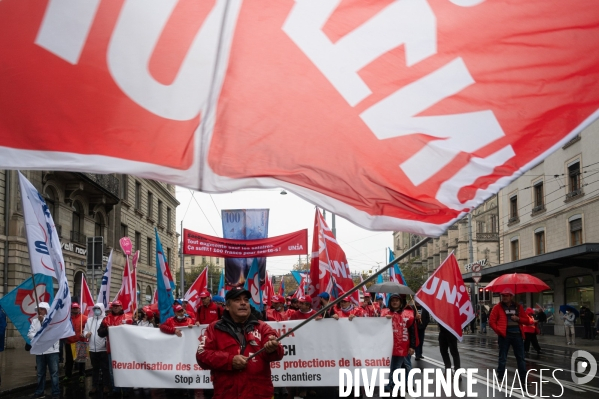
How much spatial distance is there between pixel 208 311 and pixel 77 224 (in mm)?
24106

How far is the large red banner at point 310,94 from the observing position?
3070mm

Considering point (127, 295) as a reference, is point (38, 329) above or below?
below

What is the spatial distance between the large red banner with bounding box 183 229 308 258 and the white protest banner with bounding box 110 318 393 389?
3278 mm

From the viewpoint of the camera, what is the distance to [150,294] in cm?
5050

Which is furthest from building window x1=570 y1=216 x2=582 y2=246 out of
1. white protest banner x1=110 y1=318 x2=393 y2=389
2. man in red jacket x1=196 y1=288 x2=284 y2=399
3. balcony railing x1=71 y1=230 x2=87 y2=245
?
man in red jacket x1=196 y1=288 x2=284 y2=399

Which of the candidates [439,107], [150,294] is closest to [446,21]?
[439,107]

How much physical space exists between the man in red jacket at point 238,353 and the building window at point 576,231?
3319 centimetres

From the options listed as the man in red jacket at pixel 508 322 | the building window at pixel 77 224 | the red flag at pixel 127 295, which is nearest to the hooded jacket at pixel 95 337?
the red flag at pixel 127 295

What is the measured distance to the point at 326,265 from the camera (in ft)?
45.0

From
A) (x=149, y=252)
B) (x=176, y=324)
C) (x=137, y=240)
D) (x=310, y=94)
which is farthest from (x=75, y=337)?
(x=149, y=252)

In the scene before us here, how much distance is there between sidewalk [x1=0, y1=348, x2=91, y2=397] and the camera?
13633mm

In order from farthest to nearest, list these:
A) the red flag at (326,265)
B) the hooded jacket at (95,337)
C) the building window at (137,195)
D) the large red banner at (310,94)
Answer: the building window at (137,195) → the red flag at (326,265) → the hooded jacket at (95,337) → the large red banner at (310,94)

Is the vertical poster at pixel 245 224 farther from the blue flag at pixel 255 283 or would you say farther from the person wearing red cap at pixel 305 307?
the person wearing red cap at pixel 305 307

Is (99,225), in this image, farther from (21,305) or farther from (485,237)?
(485,237)
